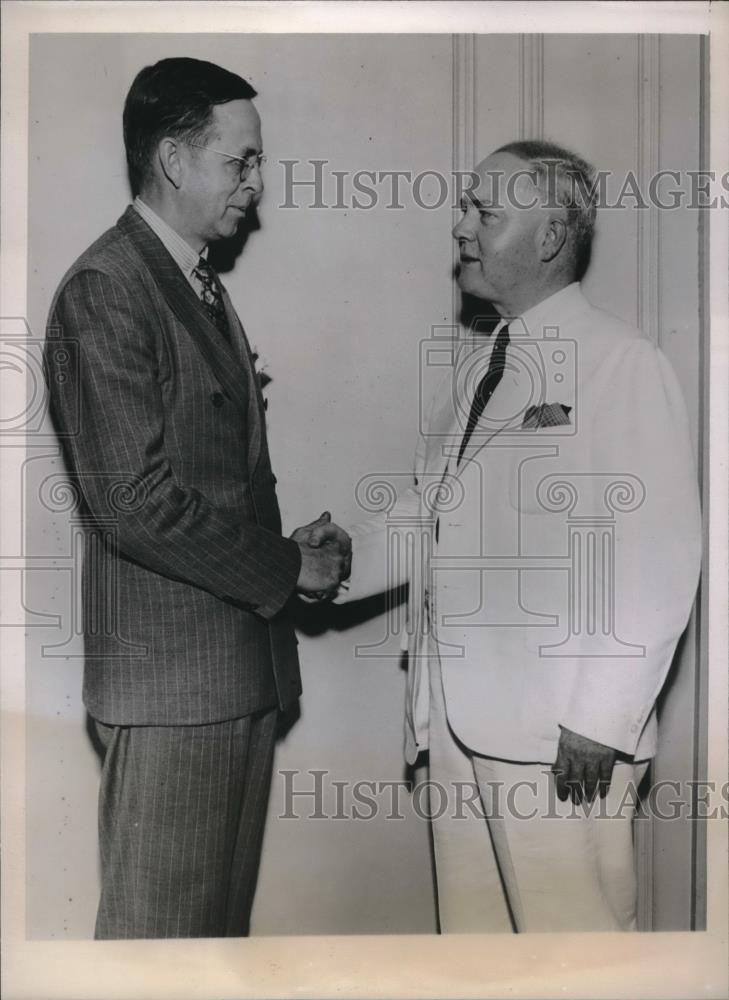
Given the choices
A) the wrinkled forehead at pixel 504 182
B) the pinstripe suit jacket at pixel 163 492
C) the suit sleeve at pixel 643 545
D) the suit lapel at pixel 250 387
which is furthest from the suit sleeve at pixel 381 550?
the wrinkled forehead at pixel 504 182

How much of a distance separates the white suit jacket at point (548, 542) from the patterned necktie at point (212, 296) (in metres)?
0.41

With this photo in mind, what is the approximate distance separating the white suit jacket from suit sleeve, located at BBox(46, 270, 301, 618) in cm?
20

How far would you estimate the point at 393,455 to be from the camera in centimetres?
177

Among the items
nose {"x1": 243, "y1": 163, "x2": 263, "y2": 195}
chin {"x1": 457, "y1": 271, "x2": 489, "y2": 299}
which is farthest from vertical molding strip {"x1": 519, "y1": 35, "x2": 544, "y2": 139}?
nose {"x1": 243, "y1": 163, "x2": 263, "y2": 195}

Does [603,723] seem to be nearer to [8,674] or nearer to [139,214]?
[8,674]

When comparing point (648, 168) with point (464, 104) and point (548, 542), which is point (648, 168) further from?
point (548, 542)

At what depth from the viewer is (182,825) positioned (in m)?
1.69

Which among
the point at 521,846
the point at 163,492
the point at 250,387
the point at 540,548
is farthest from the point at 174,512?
the point at 521,846

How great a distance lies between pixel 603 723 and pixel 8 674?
1072 millimetres

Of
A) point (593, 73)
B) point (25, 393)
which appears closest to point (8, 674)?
point (25, 393)

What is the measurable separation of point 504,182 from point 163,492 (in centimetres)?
82

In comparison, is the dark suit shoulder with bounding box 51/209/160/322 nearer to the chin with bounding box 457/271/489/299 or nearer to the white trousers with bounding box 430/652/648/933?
the chin with bounding box 457/271/489/299

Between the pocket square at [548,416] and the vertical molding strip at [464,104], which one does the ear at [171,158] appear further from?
the pocket square at [548,416]

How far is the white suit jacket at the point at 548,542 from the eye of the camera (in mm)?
1740
